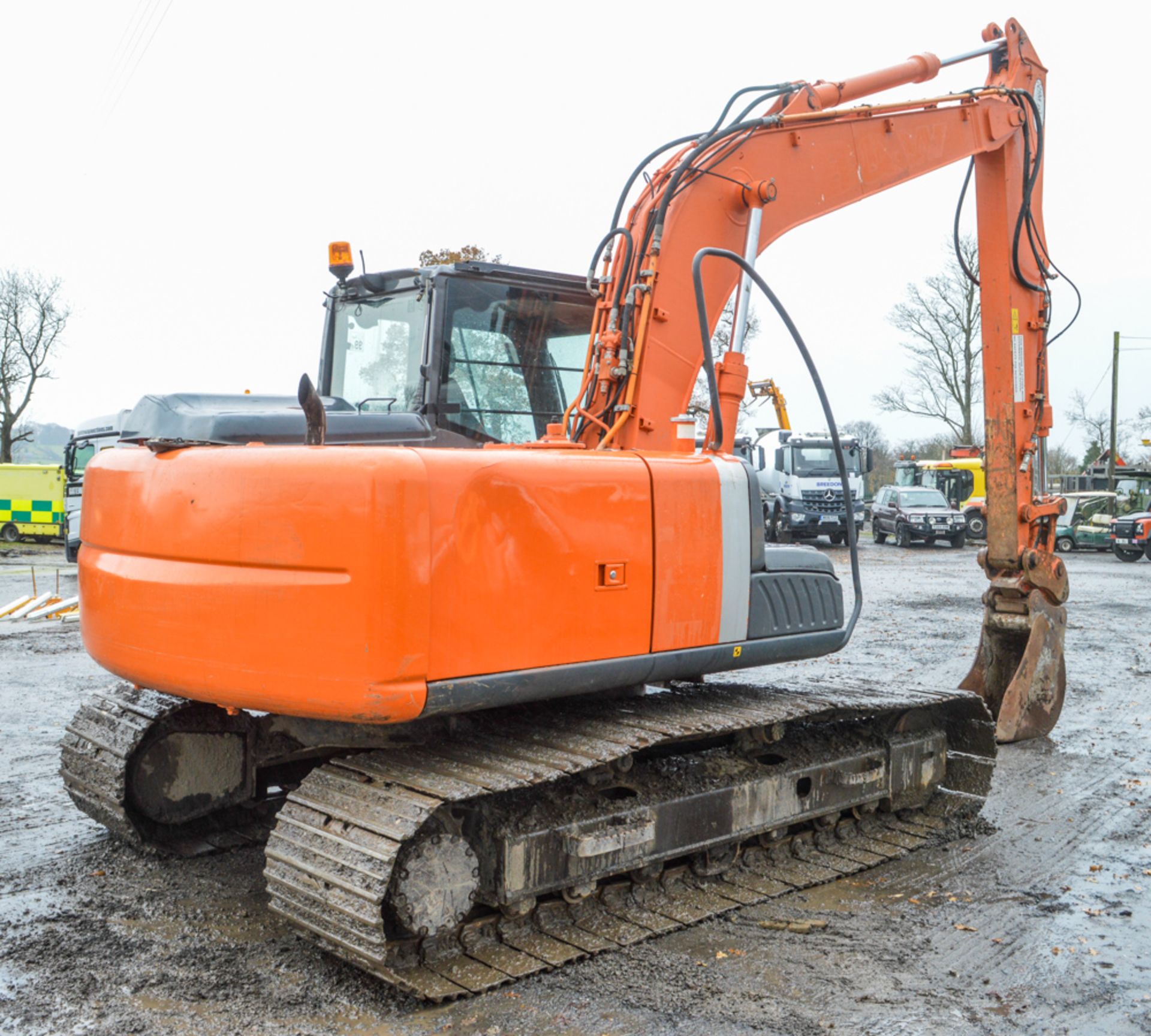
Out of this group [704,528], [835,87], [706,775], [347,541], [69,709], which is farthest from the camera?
[69,709]

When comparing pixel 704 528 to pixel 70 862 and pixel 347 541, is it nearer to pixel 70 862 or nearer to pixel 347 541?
pixel 347 541

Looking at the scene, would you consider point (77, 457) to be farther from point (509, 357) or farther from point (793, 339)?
point (793, 339)

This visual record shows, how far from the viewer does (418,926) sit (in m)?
3.52

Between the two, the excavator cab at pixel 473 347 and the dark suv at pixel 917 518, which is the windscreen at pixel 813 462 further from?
the excavator cab at pixel 473 347

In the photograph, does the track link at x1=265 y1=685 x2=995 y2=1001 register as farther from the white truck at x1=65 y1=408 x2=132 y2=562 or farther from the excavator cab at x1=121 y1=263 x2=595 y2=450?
the white truck at x1=65 y1=408 x2=132 y2=562

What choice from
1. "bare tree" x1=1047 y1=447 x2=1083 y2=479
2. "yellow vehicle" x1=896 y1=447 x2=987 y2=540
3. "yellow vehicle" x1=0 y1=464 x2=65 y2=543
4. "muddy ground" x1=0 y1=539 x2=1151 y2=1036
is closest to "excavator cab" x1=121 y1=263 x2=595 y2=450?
"muddy ground" x1=0 y1=539 x2=1151 y2=1036

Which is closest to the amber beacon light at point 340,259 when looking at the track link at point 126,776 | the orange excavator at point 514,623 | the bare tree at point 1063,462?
the orange excavator at point 514,623

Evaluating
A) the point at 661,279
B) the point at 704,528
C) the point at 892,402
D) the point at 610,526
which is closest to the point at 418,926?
the point at 610,526

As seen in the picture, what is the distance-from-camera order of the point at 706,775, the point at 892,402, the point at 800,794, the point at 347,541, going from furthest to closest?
the point at 892,402
the point at 800,794
the point at 706,775
the point at 347,541

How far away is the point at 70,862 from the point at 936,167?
5617 millimetres

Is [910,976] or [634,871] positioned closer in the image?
[910,976]

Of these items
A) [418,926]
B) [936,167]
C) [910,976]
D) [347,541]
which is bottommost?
[910,976]

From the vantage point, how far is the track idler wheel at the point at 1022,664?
7.04 metres

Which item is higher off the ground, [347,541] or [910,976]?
[347,541]
